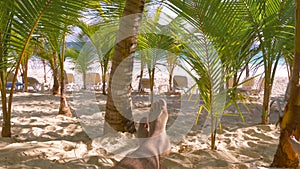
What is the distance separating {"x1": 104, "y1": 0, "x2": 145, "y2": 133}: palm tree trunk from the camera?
7.40ft

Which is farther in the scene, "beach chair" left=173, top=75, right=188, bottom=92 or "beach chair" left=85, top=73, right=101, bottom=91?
"beach chair" left=85, top=73, right=101, bottom=91

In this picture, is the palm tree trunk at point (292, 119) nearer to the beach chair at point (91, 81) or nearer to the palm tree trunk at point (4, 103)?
the palm tree trunk at point (4, 103)

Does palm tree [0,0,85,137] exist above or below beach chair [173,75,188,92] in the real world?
above

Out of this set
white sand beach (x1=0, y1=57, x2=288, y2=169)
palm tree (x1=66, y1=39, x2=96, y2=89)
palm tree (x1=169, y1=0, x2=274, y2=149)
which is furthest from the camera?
palm tree (x1=66, y1=39, x2=96, y2=89)

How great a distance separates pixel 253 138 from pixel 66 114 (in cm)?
242

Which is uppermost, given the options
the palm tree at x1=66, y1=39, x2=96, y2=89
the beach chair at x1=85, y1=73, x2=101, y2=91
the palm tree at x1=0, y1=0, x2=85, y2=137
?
the palm tree at x1=66, y1=39, x2=96, y2=89

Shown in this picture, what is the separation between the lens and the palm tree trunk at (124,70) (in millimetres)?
2256

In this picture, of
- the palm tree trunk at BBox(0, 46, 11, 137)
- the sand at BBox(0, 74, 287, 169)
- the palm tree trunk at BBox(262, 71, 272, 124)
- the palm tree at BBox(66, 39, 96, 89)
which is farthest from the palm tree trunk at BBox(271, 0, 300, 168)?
the palm tree at BBox(66, 39, 96, 89)

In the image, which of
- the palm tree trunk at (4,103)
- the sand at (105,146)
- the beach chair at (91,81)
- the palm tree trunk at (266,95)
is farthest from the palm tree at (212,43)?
the beach chair at (91,81)

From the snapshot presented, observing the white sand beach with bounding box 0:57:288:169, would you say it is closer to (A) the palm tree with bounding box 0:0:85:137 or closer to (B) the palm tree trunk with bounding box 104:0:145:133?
(B) the palm tree trunk with bounding box 104:0:145:133

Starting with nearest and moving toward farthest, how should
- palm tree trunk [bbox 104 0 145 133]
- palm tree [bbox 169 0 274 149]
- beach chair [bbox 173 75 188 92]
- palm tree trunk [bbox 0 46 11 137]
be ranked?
1. palm tree [bbox 169 0 274 149]
2. palm tree trunk [bbox 0 46 11 137]
3. palm tree trunk [bbox 104 0 145 133]
4. beach chair [bbox 173 75 188 92]

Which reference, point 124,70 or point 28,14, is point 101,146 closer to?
point 124,70

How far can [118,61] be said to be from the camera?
2301mm

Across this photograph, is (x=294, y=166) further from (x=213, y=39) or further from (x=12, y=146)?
(x=12, y=146)
